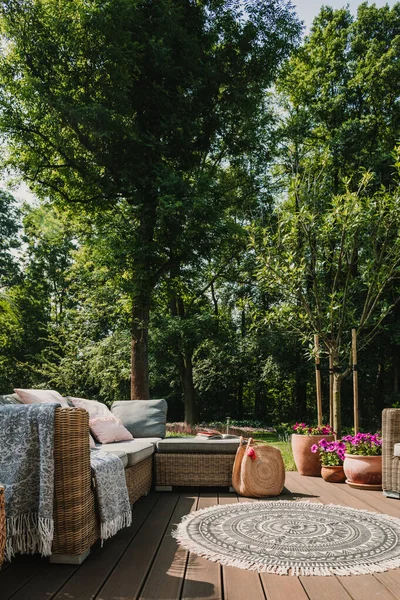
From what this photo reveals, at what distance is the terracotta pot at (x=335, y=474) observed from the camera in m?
4.82

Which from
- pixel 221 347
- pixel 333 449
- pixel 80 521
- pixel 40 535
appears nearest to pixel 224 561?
pixel 80 521

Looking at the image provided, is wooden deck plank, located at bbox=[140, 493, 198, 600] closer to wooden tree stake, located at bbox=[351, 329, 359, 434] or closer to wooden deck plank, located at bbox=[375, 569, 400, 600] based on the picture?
wooden deck plank, located at bbox=[375, 569, 400, 600]

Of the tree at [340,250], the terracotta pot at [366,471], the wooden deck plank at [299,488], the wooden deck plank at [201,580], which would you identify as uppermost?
the tree at [340,250]

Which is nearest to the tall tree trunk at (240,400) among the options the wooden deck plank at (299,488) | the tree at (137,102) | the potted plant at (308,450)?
the tree at (137,102)

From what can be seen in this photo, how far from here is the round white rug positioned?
2506 mm

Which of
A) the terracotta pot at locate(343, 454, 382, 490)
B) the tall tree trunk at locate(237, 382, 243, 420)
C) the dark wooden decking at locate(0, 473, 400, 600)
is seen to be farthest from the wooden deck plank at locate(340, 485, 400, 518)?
the tall tree trunk at locate(237, 382, 243, 420)

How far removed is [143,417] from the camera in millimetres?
4980

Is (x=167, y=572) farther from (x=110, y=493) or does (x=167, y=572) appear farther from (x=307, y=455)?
(x=307, y=455)

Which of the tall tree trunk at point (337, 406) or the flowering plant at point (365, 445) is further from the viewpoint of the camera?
the tall tree trunk at point (337, 406)

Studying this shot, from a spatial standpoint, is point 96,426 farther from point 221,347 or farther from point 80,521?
point 221,347

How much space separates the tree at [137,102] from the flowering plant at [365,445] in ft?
13.0

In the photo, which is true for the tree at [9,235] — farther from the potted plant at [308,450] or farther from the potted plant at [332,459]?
the potted plant at [332,459]

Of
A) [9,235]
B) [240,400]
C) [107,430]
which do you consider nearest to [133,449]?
[107,430]

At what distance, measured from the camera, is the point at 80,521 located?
8.34 ft
